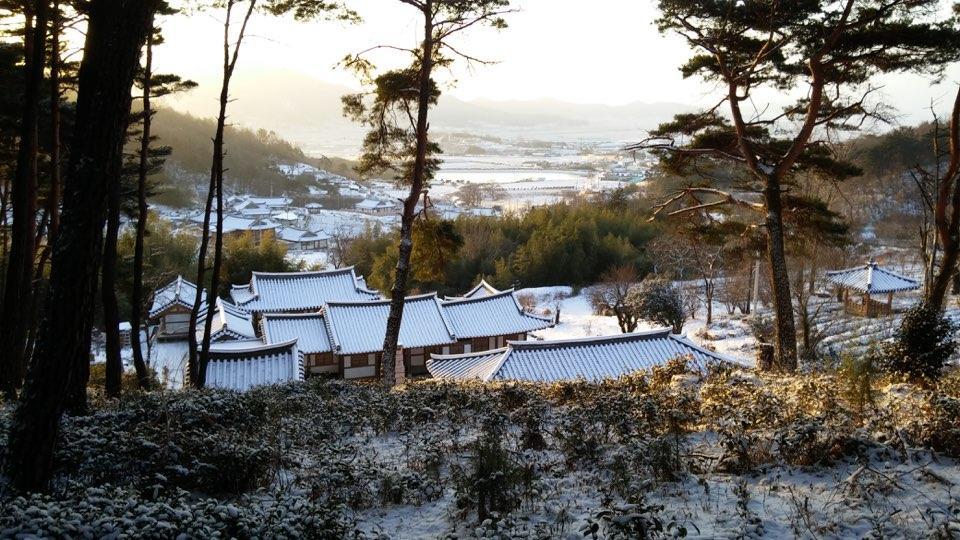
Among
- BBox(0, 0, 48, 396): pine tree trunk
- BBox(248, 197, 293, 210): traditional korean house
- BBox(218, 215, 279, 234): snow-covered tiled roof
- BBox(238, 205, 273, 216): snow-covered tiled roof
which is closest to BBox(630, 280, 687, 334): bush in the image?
BBox(0, 0, 48, 396): pine tree trunk

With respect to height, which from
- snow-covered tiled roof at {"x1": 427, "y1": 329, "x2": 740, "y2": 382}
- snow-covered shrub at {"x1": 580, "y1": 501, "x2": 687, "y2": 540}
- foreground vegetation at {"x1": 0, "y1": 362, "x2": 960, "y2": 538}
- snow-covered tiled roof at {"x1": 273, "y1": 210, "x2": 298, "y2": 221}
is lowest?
snow-covered tiled roof at {"x1": 427, "y1": 329, "x2": 740, "y2": 382}

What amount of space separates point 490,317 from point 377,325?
154 inches

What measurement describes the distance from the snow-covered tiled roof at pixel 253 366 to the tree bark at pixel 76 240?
32.5 feet

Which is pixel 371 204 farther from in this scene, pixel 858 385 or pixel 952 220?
pixel 858 385

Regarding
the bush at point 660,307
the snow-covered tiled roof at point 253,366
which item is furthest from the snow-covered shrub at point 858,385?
the bush at point 660,307

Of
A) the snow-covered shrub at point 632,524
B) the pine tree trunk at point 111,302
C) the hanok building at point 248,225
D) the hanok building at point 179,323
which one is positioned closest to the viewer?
the snow-covered shrub at point 632,524

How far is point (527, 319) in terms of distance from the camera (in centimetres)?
2211

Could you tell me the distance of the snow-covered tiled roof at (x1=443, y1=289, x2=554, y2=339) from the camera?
69.2 ft

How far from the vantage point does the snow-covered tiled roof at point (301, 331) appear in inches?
752

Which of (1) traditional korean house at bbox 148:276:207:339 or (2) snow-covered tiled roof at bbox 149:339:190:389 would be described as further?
(1) traditional korean house at bbox 148:276:207:339

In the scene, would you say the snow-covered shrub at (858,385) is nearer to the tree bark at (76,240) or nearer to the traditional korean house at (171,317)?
the tree bark at (76,240)

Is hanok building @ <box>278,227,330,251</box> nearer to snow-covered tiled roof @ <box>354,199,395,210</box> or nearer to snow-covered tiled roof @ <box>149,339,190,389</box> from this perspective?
snow-covered tiled roof @ <box>354,199,395,210</box>

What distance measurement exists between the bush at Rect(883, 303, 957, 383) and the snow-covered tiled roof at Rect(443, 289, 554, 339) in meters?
14.8

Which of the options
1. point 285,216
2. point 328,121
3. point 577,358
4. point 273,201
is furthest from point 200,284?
point 328,121
